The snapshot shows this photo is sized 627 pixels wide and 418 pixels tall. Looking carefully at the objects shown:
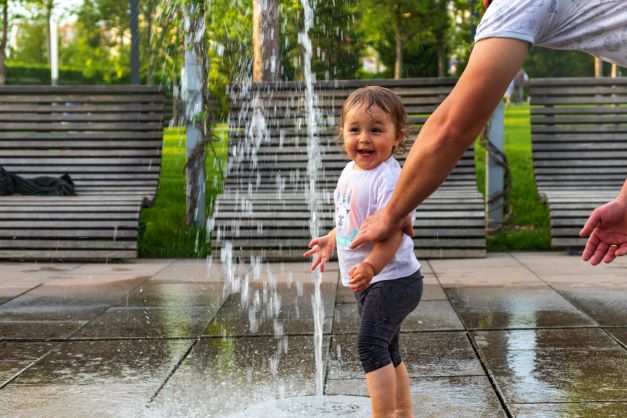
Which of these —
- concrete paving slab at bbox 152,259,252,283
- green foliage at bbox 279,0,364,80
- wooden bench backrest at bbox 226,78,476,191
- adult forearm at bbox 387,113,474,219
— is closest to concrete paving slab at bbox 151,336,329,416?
adult forearm at bbox 387,113,474,219

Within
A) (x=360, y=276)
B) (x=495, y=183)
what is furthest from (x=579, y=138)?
(x=360, y=276)

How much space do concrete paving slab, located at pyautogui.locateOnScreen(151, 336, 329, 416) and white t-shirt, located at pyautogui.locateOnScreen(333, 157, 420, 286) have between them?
814 mm

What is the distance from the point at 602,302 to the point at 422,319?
1157mm

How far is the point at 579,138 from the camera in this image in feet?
28.9

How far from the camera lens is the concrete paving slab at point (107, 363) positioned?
4.26 metres

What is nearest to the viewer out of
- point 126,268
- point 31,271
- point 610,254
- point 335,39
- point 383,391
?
point 610,254

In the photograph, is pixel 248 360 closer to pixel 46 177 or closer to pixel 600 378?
pixel 600 378

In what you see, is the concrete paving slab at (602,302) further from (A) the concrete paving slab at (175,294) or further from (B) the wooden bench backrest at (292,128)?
(B) the wooden bench backrest at (292,128)

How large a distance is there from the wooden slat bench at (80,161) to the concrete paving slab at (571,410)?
4.71m

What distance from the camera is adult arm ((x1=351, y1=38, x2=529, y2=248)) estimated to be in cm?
223

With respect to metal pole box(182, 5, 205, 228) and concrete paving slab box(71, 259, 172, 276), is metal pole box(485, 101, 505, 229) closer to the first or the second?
metal pole box(182, 5, 205, 228)

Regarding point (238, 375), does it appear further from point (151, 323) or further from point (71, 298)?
point (71, 298)

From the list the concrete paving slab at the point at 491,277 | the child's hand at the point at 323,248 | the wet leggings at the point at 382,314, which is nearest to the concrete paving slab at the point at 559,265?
the concrete paving slab at the point at 491,277

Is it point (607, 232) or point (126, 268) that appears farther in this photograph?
point (126, 268)
